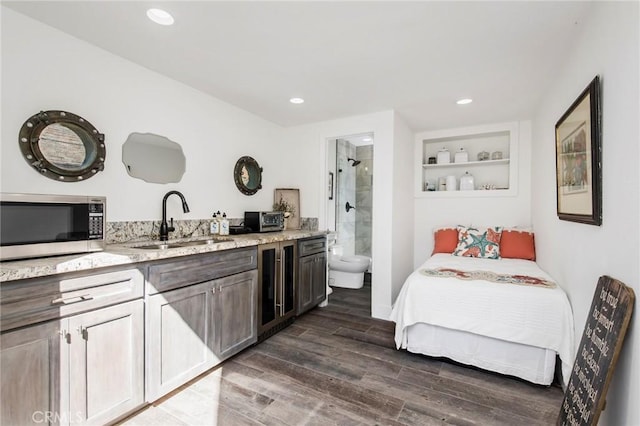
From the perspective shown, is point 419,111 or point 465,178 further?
point 465,178

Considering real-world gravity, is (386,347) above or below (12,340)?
below

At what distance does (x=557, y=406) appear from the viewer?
73.5 inches

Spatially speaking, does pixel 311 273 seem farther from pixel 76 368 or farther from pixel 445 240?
pixel 76 368

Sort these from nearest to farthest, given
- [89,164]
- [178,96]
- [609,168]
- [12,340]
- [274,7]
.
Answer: [12,340], [609,168], [274,7], [89,164], [178,96]

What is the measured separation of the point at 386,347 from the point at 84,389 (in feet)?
7.13

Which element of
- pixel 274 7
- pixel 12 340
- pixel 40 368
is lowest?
pixel 40 368

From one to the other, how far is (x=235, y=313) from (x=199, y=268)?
54 cm

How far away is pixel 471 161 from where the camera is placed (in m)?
4.22

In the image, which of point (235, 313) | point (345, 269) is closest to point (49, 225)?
point (235, 313)

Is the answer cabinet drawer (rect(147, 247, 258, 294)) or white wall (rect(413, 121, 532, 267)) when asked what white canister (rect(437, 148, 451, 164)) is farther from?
cabinet drawer (rect(147, 247, 258, 294))

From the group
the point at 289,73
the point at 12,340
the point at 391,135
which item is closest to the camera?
the point at 12,340

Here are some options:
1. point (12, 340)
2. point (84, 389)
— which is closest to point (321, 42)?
point (12, 340)

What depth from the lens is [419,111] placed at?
11.3 ft

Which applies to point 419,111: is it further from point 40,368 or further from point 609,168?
point 40,368
